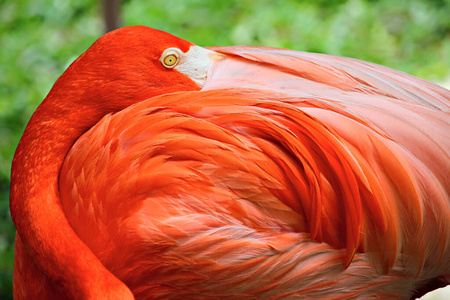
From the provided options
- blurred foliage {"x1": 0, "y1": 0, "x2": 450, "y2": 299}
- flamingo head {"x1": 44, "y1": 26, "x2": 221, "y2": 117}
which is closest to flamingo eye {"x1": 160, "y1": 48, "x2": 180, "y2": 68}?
flamingo head {"x1": 44, "y1": 26, "x2": 221, "y2": 117}

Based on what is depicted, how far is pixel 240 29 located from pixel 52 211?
207 centimetres

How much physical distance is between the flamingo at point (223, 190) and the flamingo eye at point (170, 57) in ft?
0.03

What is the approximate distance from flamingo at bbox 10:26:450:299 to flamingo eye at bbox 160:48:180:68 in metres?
0.01

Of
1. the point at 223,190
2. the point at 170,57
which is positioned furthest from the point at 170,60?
the point at 223,190

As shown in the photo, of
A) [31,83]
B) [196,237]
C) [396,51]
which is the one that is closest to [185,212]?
[196,237]

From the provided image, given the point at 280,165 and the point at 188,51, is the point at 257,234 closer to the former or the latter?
the point at 280,165

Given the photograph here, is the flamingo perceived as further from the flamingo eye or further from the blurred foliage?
the blurred foliage

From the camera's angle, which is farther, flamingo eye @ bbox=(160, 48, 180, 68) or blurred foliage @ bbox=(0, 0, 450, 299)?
blurred foliage @ bbox=(0, 0, 450, 299)

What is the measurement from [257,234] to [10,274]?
1.29 m

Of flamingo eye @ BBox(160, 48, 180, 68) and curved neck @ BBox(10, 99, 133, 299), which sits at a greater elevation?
flamingo eye @ BBox(160, 48, 180, 68)

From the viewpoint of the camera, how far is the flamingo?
1.29 m

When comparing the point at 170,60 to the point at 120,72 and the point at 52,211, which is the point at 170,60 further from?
the point at 52,211

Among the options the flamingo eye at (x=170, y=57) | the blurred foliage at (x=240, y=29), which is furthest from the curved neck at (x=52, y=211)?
the blurred foliage at (x=240, y=29)

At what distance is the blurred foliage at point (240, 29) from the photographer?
300 cm
